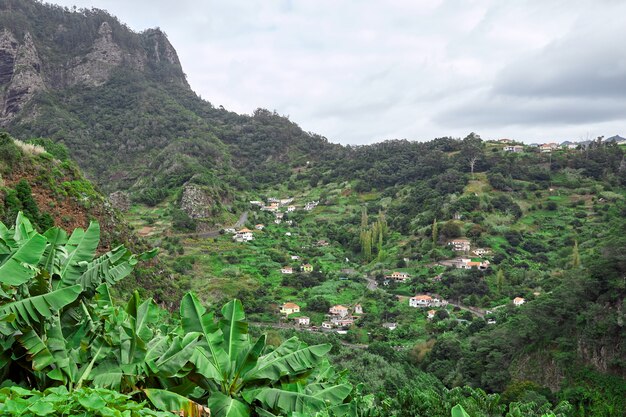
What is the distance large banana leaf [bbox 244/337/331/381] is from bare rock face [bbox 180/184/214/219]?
42.9m

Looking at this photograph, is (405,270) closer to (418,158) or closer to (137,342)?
(418,158)

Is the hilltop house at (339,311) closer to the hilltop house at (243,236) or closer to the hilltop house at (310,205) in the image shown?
the hilltop house at (243,236)

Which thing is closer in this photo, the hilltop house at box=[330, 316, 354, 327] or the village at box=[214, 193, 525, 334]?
the village at box=[214, 193, 525, 334]

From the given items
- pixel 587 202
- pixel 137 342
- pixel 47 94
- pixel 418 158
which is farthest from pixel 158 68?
pixel 137 342

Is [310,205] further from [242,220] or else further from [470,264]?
[470,264]

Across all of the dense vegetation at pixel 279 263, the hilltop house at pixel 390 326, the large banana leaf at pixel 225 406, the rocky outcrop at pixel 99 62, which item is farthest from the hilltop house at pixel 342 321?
the rocky outcrop at pixel 99 62

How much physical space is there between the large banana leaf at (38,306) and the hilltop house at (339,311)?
29698 mm

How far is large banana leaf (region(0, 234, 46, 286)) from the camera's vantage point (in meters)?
3.34

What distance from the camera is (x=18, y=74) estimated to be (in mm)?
68562

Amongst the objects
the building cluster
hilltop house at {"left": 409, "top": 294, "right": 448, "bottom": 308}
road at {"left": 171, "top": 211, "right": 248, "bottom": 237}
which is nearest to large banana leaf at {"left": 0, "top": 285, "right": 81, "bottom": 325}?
the building cluster

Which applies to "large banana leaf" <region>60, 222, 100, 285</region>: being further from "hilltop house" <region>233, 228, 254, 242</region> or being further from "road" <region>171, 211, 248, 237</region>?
"hilltop house" <region>233, 228, 254, 242</region>

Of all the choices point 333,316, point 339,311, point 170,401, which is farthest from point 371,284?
point 170,401

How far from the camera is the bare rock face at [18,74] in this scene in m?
67.4

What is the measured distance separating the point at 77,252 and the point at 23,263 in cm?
89
